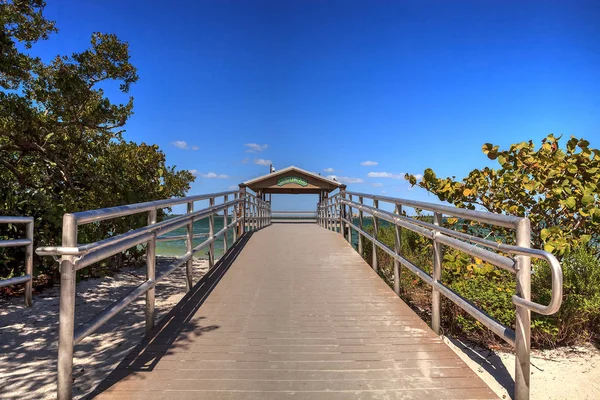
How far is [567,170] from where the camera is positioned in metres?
5.79

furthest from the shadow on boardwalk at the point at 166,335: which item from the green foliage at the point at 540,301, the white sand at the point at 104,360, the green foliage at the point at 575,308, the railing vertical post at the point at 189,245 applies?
the green foliage at the point at 575,308

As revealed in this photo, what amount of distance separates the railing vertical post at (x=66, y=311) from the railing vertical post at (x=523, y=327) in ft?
9.37

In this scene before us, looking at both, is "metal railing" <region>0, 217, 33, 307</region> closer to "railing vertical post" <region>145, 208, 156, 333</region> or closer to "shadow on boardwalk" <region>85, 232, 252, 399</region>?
"shadow on boardwalk" <region>85, 232, 252, 399</region>

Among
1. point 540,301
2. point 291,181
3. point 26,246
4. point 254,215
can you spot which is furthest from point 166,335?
point 291,181

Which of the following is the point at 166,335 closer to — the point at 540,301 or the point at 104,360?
the point at 104,360

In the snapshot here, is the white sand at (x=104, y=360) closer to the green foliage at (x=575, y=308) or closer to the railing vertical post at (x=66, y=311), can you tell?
the green foliage at (x=575, y=308)

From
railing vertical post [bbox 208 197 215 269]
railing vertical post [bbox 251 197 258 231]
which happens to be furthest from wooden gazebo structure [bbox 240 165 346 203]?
railing vertical post [bbox 208 197 215 269]

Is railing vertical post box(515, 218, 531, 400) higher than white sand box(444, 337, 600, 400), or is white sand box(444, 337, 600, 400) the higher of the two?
railing vertical post box(515, 218, 531, 400)

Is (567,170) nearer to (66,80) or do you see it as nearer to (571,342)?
(571,342)

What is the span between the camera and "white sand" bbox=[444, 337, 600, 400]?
3707 mm

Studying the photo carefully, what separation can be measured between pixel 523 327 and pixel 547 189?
168 inches

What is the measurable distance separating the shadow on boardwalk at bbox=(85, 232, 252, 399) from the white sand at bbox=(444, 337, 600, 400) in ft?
8.51

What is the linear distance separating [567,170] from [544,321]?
2340mm

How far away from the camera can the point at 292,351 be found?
3.47 m
